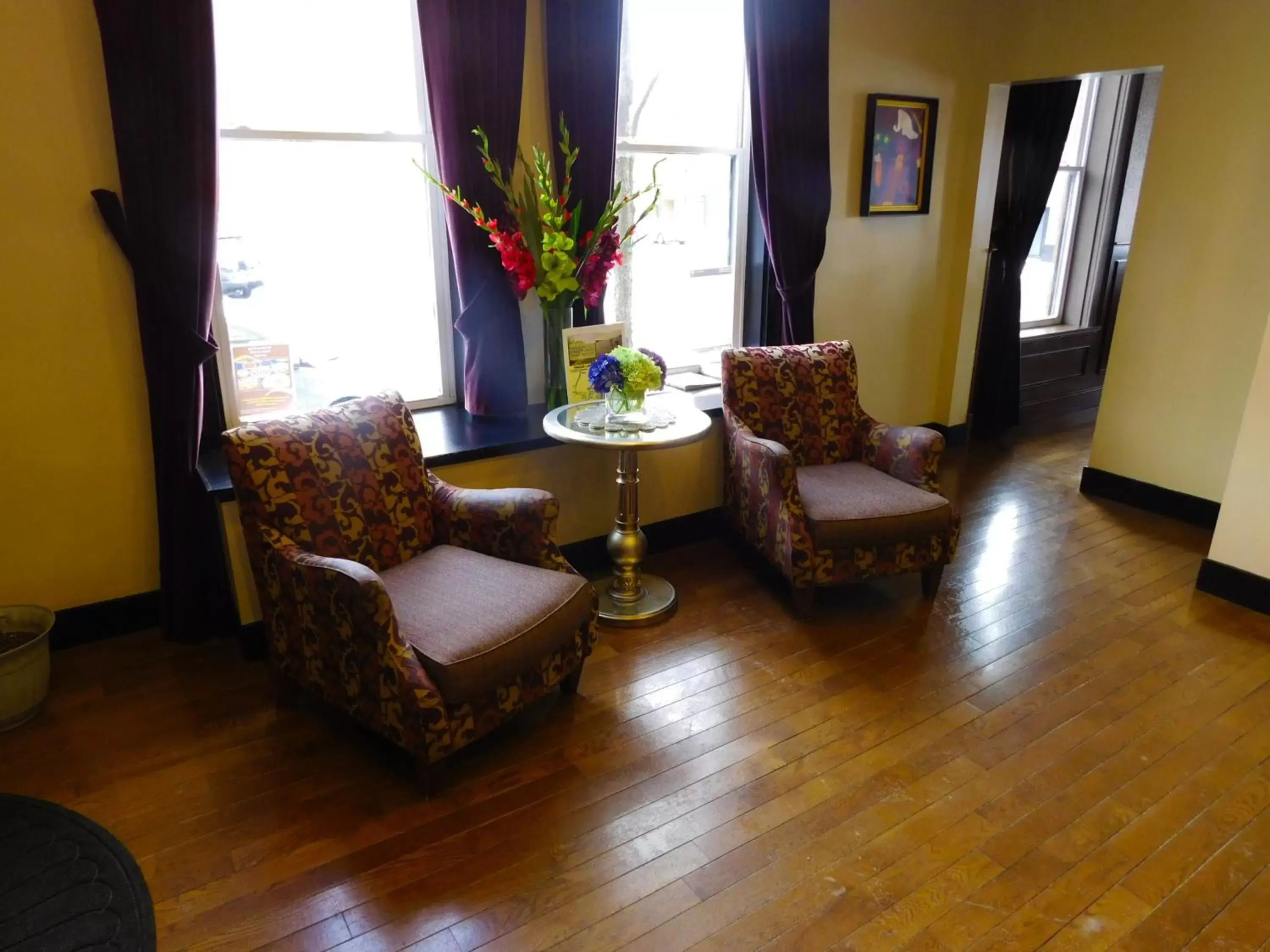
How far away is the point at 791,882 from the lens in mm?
1899

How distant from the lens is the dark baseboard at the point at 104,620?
2.76 metres

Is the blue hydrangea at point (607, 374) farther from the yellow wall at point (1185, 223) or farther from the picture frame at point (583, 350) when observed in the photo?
the yellow wall at point (1185, 223)

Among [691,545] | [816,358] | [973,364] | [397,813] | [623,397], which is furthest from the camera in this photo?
[973,364]

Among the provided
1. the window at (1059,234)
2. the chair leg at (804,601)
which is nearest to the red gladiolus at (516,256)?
the chair leg at (804,601)

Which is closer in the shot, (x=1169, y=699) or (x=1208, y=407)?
(x=1169, y=699)

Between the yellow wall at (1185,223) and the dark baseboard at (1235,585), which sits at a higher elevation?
the yellow wall at (1185,223)

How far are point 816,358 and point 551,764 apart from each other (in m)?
1.96

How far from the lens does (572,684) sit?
2.53 meters

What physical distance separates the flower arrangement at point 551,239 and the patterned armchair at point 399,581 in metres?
0.65

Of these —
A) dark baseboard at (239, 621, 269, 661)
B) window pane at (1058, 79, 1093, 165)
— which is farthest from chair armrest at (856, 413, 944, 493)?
window pane at (1058, 79, 1093, 165)

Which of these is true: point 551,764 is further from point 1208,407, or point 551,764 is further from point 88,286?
point 1208,407

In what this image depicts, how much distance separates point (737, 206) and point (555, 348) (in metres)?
1.29

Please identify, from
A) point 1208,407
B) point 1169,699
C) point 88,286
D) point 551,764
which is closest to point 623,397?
point 551,764

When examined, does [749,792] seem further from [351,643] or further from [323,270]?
[323,270]
